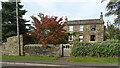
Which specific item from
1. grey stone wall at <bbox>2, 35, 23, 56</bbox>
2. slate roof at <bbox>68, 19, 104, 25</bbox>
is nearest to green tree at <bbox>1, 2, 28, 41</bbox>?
grey stone wall at <bbox>2, 35, 23, 56</bbox>

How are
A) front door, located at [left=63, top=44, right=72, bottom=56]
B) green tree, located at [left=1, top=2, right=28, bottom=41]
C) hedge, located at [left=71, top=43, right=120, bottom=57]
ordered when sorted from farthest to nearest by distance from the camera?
green tree, located at [left=1, top=2, right=28, bottom=41] → front door, located at [left=63, top=44, right=72, bottom=56] → hedge, located at [left=71, top=43, right=120, bottom=57]

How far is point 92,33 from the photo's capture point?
30797 mm

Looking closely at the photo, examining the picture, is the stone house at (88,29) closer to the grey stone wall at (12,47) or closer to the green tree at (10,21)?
the green tree at (10,21)

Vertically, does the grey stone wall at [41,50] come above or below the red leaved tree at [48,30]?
below

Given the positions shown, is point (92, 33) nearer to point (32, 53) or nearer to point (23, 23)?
point (23, 23)

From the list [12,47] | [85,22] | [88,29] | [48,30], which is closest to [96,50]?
[48,30]

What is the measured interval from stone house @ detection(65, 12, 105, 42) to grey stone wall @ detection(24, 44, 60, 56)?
17184 mm

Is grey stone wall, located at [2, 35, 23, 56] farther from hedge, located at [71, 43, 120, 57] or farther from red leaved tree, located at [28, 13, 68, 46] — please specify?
hedge, located at [71, 43, 120, 57]

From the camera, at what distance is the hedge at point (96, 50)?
1333cm

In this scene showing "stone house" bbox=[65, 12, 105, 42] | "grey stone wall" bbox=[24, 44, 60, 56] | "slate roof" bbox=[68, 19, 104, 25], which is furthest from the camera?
"slate roof" bbox=[68, 19, 104, 25]

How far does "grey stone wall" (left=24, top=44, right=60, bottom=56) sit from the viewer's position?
1446cm

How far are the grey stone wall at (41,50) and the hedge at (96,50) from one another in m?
1.82

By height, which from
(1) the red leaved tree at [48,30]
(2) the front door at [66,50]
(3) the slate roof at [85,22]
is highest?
(3) the slate roof at [85,22]

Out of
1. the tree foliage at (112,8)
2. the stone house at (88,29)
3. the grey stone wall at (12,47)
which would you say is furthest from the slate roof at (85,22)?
the grey stone wall at (12,47)
